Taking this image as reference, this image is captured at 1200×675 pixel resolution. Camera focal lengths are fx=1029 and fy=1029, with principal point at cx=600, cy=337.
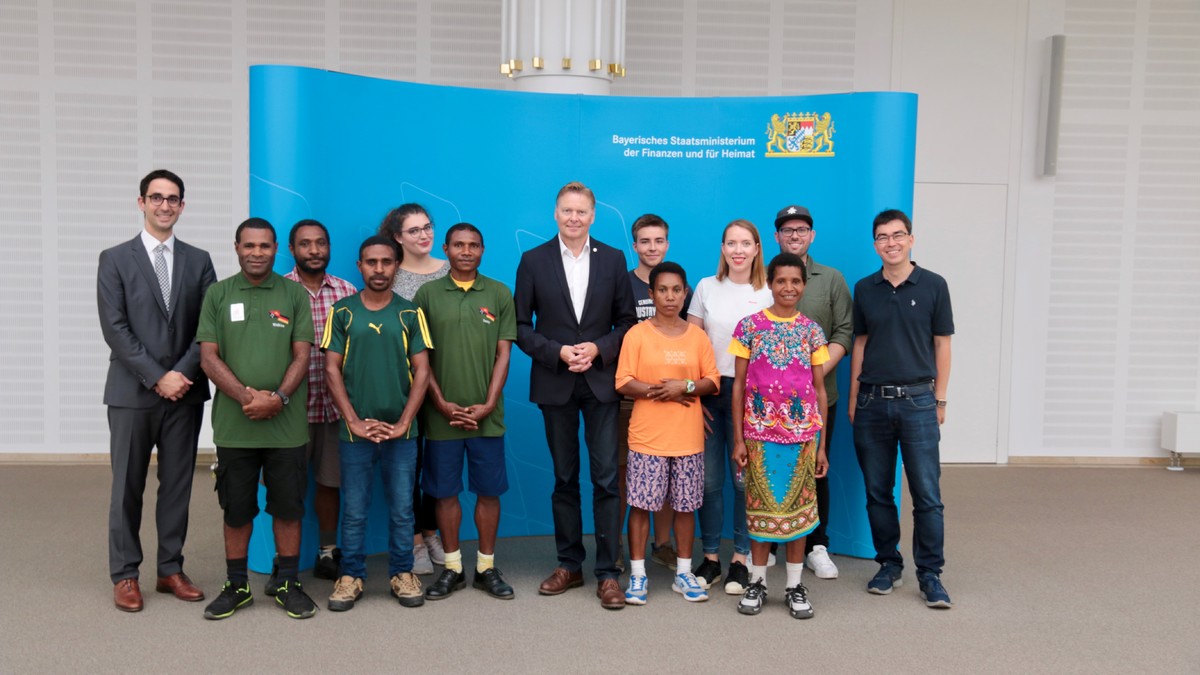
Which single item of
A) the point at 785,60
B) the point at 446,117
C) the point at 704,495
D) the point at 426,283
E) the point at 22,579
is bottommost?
the point at 22,579

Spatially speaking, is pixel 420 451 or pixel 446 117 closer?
pixel 420 451

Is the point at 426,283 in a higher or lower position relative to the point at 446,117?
lower

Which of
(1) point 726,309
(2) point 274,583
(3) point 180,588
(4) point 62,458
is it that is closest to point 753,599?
(1) point 726,309

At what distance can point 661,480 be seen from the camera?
4137 mm

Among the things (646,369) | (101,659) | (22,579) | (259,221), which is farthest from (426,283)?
(22,579)

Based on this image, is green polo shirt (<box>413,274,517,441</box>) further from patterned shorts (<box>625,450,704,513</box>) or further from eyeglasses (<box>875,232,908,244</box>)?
eyeglasses (<box>875,232,908,244</box>)

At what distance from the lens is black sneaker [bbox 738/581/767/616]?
13.3ft

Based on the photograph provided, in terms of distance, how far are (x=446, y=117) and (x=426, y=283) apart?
1.02 metres

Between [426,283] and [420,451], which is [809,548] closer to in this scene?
[420,451]

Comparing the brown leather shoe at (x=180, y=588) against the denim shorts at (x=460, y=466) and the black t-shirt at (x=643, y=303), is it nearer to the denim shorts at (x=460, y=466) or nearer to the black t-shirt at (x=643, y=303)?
the denim shorts at (x=460, y=466)

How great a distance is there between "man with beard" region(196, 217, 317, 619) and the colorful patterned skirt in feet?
5.81

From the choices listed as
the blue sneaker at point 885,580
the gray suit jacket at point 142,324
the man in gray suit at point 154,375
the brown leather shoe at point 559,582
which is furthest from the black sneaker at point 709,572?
the gray suit jacket at point 142,324

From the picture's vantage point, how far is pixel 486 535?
4289 millimetres

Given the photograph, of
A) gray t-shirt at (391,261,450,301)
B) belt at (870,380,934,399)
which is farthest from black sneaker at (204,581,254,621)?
belt at (870,380,934,399)
